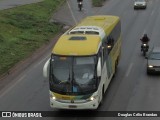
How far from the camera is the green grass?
120 feet

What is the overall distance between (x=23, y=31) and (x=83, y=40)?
2279cm

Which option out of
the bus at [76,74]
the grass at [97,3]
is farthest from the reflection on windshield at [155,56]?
the grass at [97,3]

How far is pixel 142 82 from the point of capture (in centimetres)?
2883

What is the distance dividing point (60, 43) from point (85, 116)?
13.4 feet

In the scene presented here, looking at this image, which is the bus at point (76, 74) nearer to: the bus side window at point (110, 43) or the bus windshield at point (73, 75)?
the bus windshield at point (73, 75)

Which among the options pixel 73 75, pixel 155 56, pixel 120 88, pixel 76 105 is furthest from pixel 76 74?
pixel 155 56

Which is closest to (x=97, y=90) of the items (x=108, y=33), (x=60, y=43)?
(x=60, y=43)

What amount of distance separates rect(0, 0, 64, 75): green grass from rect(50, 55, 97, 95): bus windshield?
1025 centimetres

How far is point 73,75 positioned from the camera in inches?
878

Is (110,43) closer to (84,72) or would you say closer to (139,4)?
(84,72)

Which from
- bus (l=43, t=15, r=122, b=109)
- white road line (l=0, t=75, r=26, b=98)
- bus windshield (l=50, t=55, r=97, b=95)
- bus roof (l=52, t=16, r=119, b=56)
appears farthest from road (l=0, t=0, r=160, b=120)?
bus roof (l=52, t=16, r=119, b=56)

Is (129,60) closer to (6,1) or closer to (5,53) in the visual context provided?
(5,53)

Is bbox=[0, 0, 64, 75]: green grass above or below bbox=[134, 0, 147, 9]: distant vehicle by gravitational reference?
above

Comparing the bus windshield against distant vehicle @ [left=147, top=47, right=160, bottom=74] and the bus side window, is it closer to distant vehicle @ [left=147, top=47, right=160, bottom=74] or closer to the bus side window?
the bus side window
